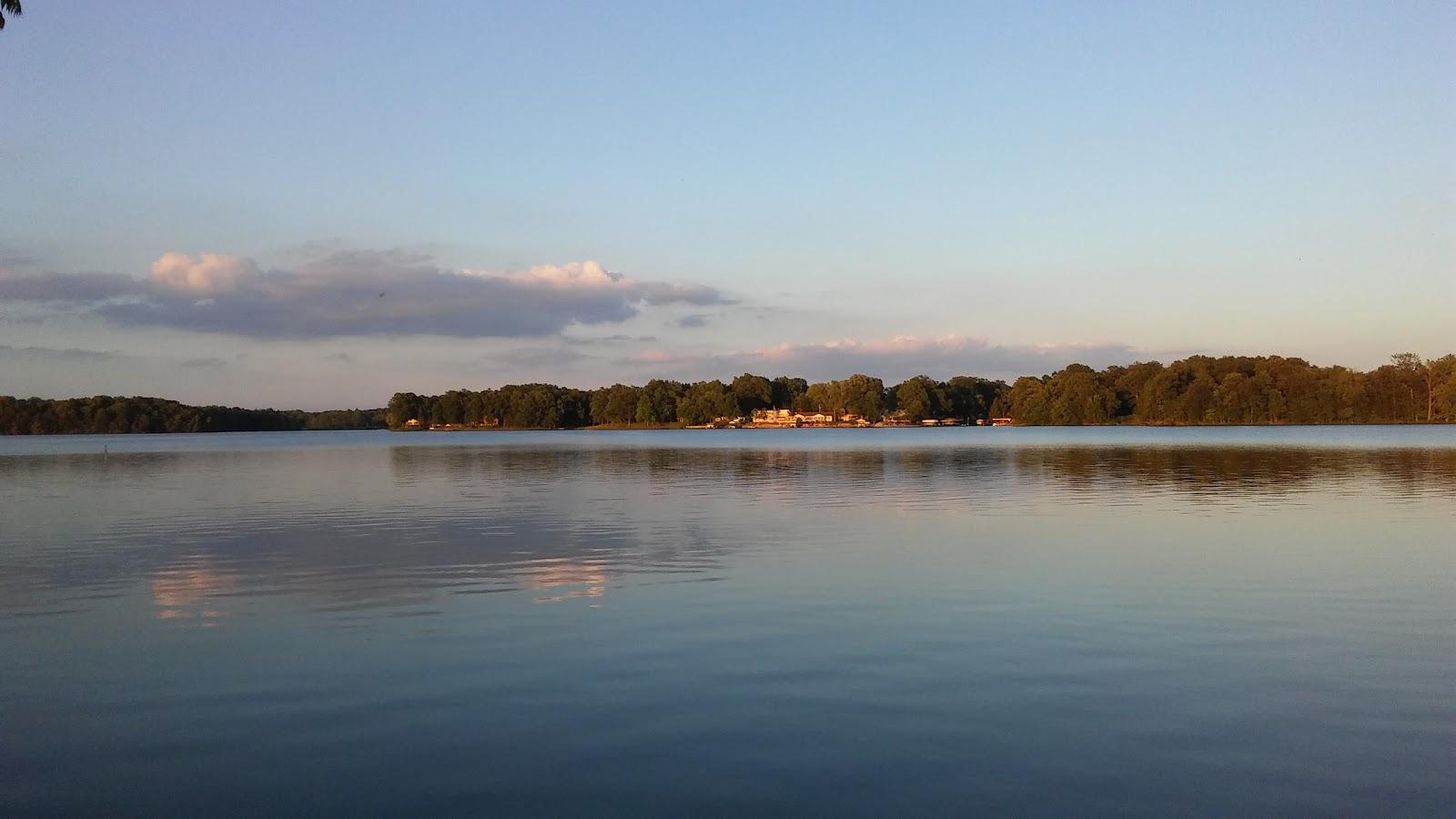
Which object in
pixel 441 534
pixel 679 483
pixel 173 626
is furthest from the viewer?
pixel 679 483

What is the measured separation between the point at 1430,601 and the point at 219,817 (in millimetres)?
18033

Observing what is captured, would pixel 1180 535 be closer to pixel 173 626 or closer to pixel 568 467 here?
pixel 173 626

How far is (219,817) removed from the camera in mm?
8539

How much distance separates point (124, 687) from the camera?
41.9 feet

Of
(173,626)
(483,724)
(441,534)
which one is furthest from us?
(441,534)

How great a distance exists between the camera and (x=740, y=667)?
43.5ft

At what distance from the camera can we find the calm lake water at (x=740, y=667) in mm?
9102

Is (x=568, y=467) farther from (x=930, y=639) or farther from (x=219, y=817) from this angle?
(x=219, y=817)

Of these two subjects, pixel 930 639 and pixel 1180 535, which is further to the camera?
pixel 1180 535

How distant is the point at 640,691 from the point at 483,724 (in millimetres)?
1980

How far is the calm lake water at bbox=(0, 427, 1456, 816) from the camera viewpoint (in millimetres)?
9102

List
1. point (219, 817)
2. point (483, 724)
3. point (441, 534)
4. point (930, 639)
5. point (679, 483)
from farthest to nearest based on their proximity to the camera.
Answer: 1. point (679, 483)
2. point (441, 534)
3. point (930, 639)
4. point (483, 724)
5. point (219, 817)

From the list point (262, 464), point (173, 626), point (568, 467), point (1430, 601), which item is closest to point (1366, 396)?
point (568, 467)

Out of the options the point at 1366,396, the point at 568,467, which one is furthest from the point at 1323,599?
the point at 1366,396
